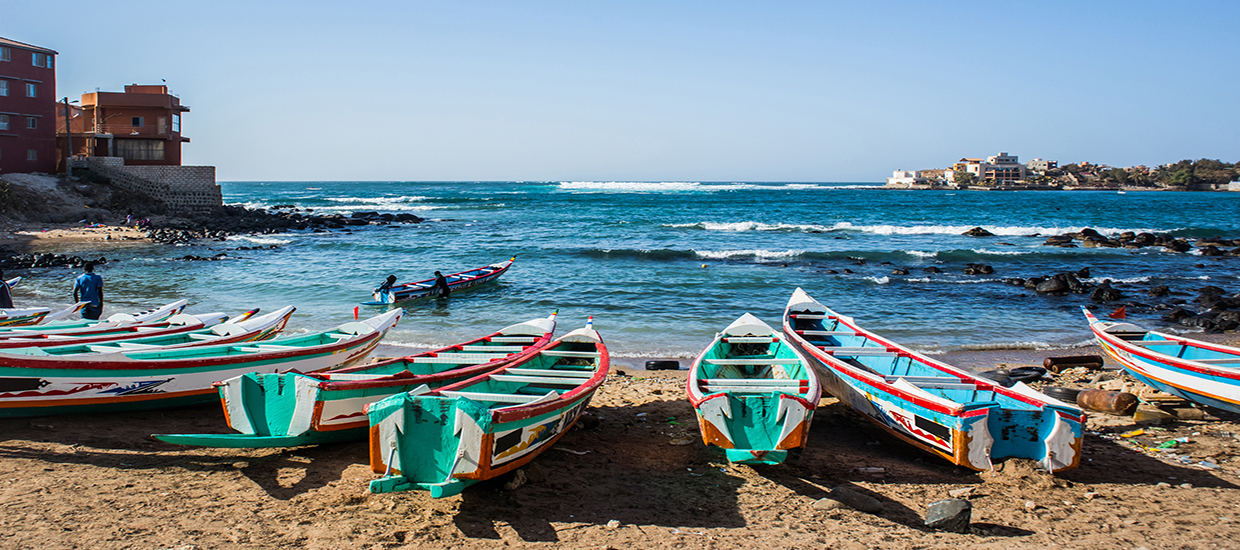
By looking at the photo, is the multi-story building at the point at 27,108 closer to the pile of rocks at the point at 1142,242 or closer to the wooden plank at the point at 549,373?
the wooden plank at the point at 549,373

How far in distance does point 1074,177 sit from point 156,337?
158 meters

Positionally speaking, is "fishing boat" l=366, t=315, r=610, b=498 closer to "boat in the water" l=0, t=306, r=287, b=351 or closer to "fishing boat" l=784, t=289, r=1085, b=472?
"fishing boat" l=784, t=289, r=1085, b=472

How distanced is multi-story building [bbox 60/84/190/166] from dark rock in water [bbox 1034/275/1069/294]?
48165 mm

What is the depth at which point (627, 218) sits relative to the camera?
5034 cm

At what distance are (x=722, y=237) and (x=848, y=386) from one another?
28492mm

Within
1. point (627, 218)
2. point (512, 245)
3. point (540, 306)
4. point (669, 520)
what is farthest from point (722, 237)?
point (669, 520)

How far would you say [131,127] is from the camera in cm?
4300

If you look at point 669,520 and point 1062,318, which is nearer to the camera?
point 669,520

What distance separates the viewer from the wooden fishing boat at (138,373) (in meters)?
7.03

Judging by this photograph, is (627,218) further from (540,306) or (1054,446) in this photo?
(1054,446)

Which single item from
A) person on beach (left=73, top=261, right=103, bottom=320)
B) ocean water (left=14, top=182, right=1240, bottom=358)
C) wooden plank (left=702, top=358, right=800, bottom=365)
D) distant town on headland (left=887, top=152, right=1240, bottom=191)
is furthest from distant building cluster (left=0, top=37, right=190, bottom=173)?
distant town on headland (left=887, top=152, right=1240, bottom=191)

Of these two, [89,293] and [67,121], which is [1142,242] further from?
[67,121]

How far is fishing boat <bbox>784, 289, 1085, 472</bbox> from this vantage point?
609cm

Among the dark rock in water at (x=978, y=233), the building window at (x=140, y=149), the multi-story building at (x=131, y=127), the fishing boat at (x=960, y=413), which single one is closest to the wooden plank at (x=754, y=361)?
the fishing boat at (x=960, y=413)
